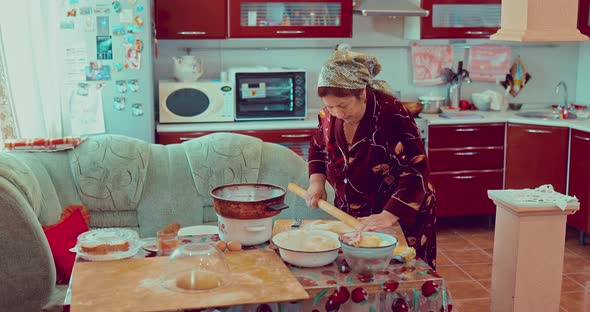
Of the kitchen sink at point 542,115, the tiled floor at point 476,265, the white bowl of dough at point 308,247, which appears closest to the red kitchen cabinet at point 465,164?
the tiled floor at point 476,265

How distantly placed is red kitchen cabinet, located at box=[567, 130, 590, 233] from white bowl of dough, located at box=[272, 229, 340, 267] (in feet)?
10.6

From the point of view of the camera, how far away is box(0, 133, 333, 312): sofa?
12.4 ft

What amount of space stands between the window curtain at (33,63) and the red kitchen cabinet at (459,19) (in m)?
2.63

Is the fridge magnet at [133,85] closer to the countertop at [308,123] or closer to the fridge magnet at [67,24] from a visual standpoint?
the countertop at [308,123]

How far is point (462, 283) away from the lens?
4730mm

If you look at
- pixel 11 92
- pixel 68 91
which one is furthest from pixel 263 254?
pixel 68 91

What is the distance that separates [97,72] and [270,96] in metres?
1.21

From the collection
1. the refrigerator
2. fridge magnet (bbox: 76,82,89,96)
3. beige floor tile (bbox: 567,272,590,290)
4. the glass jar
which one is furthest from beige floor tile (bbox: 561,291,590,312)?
fridge magnet (bbox: 76,82,89,96)

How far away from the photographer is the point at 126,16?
4.80 metres

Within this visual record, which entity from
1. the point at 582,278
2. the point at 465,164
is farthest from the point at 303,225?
the point at 465,164

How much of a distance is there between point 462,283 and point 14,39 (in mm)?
3019

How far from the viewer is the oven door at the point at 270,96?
209 inches

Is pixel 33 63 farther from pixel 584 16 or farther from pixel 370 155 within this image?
pixel 584 16

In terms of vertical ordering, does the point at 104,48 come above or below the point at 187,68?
above
